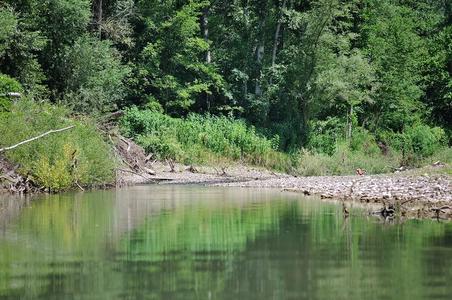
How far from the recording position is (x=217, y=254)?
16.0 meters

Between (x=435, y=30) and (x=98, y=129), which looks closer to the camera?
(x=98, y=129)

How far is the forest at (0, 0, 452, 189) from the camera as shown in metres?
47.3

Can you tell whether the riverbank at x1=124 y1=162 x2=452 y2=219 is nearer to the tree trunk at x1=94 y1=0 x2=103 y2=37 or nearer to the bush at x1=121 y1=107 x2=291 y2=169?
the bush at x1=121 y1=107 x2=291 y2=169

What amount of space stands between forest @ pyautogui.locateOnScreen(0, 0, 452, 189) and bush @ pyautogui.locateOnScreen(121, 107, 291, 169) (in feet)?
0.28

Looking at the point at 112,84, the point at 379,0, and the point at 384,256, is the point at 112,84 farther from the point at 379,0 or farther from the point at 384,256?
the point at 384,256

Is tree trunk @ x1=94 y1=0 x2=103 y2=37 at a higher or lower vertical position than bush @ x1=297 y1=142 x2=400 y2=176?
higher

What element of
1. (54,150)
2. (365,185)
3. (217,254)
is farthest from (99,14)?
(217,254)

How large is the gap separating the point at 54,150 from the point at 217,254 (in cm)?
1859

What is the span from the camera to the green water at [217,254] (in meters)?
12.3

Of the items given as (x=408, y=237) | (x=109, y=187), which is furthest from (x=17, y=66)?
(x=408, y=237)

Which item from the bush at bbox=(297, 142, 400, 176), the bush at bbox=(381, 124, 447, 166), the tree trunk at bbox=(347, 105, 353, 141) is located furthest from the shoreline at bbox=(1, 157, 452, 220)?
the bush at bbox=(381, 124, 447, 166)

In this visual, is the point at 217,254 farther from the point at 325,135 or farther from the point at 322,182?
the point at 325,135

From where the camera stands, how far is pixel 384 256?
50.4ft

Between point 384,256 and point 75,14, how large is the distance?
115 ft
